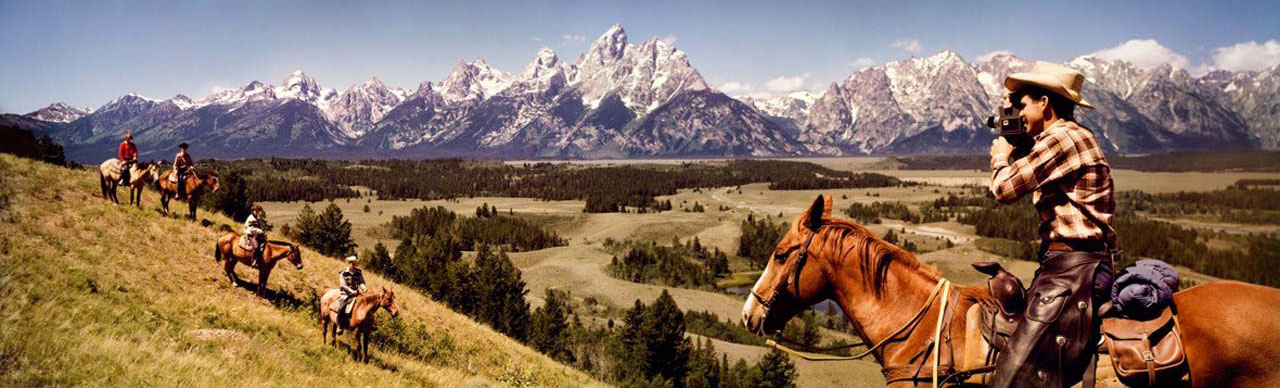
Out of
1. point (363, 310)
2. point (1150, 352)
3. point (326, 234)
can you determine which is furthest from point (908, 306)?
point (326, 234)

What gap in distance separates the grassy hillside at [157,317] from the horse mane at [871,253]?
11.5 metres

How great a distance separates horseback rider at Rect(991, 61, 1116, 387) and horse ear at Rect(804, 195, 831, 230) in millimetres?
1797

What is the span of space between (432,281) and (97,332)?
5448 cm

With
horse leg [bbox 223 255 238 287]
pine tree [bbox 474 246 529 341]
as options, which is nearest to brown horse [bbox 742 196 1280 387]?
horse leg [bbox 223 255 238 287]

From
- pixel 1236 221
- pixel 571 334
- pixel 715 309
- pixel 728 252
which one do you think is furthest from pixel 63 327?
pixel 1236 221

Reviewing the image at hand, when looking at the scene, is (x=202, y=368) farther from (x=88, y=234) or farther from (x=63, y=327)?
(x=88, y=234)

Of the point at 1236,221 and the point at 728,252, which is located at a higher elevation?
the point at 1236,221

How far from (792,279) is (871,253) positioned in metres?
0.96

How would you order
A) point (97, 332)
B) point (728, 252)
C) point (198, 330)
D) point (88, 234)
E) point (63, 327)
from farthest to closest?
1. point (728, 252)
2. point (88, 234)
3. point (198, 330)
4. point (97, 332)
5. point (63, 327)

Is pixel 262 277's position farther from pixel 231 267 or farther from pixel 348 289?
pixel 348 289

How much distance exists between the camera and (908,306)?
644cm

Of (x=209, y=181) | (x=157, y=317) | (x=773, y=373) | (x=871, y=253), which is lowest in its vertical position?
(x=773, y=373)

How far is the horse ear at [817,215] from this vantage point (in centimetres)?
662

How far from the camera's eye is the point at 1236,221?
4353 inches
